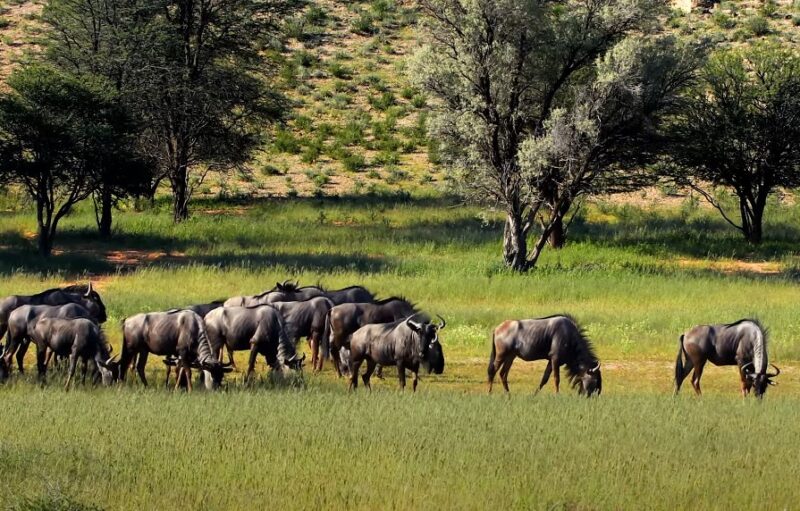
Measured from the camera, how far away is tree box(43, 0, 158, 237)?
46.8 metres

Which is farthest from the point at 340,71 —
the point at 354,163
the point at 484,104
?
the point at 484,104

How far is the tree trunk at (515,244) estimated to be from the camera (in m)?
39.7

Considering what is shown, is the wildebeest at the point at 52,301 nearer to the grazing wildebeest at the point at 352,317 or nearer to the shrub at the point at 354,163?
the grazing wildebeest at the point at 352,317

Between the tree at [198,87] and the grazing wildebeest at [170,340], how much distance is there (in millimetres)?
28655

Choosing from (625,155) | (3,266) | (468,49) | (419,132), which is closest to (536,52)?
(468,49)

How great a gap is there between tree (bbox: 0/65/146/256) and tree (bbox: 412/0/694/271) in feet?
40.1

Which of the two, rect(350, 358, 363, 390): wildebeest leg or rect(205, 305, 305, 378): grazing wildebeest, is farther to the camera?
rect(205, 305, 305, 378): grazing wildebeest

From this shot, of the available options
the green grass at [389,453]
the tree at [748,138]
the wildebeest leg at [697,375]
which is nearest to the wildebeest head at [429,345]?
the green grass at [389,453]

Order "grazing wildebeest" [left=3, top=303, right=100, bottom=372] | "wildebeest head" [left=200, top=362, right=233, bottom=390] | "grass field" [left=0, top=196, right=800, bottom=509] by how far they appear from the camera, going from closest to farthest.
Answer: "grass field" [left=0, top=196, right=800, bottom=509]
"wildebeest head" [left=200, top=362, right=233, bottom=390]
"grazing wildebeest" [left=3, top=303, right=100, bottom=372]

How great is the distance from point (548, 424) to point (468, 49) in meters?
24.6

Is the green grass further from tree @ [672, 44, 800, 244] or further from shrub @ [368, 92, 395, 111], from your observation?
shrub @ [368, 92, 395, 111]

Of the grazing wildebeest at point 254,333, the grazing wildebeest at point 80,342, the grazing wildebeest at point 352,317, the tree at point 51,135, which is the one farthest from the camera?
the tree at point 51,135

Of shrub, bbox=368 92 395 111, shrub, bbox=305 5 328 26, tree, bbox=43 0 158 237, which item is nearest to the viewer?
tree, bbox=43 0 158 237

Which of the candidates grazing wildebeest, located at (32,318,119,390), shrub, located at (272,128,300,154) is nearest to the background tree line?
shrub, located at (272,128,300,154)
